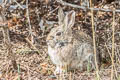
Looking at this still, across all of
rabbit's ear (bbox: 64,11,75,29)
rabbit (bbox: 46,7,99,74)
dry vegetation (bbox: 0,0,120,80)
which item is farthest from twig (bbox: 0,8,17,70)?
rabbit's ear (bbox: 64,11,75,29)

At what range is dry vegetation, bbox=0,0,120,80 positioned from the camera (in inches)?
194

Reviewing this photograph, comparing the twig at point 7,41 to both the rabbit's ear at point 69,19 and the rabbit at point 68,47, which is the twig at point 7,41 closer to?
the rabbit at point 68,47

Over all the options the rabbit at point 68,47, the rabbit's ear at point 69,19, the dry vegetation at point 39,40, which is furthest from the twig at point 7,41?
the rabbit's ear at point 69,19

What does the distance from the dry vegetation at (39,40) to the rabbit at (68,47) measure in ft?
0.45

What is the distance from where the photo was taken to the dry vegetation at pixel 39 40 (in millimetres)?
4938

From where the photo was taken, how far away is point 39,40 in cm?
596

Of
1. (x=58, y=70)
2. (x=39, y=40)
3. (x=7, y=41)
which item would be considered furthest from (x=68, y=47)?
(x=39, y=40)

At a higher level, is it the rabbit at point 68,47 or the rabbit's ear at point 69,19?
the rabbit's ear at point 69,19

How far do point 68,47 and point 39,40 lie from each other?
1.03m

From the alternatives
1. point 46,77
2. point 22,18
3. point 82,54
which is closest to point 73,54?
point 82,54

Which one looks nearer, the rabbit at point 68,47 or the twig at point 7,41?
the twig at point 7,41

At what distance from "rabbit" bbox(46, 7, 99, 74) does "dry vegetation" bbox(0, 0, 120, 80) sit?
0.14 m

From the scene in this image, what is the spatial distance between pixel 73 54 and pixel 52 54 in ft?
0.94

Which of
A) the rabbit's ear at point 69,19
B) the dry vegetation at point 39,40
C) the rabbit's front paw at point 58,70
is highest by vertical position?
the rabbit's ear at point 69,19
